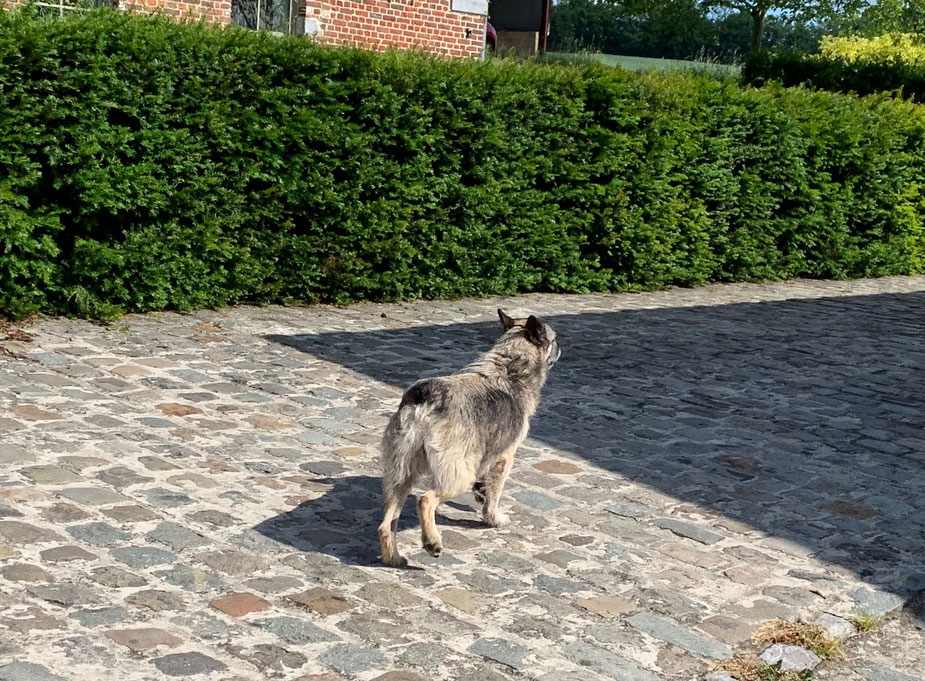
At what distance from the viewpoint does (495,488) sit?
20.4 feet

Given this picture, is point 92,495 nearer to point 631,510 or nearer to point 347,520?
point 347,520


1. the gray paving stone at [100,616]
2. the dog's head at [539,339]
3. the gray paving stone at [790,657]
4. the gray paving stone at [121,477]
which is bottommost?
the gray paving stone at [790,657]

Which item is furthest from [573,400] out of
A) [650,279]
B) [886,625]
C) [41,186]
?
[650,279]

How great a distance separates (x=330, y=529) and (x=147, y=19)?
667cm

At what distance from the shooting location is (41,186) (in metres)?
10.4

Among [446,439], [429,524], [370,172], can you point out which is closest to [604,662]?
[429,524]

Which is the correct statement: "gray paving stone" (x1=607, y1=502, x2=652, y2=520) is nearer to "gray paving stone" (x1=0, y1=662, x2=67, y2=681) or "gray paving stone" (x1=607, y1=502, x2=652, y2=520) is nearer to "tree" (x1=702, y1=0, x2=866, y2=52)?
"gray paving stone" (x1=0, y1=662, x2=67, y2=681)

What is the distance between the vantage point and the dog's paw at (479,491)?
637 cm

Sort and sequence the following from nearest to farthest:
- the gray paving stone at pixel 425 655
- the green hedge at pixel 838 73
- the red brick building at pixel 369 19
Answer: the gray paving stone at pixel 425 655
the red brick building at pixel 369 19
the green hedge at pixel 838 73

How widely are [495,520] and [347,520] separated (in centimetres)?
79

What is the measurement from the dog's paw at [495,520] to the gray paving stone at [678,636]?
1.19 meters

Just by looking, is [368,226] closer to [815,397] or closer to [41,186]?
[41,186]

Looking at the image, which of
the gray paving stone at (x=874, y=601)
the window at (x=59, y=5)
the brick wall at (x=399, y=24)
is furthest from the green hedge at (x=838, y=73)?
the gray paving stone at (x=874, y=601)

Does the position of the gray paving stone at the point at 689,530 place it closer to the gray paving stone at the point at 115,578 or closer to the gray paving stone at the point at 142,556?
the gray paving stone at the point at 142,556
